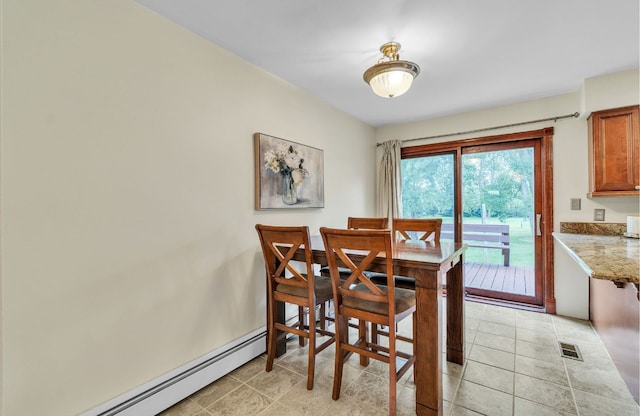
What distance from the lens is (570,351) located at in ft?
7.32

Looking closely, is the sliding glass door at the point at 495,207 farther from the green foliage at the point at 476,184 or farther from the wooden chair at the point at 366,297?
the wooden chair at the point at 366,297

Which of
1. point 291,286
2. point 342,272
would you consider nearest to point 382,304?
point 291,286

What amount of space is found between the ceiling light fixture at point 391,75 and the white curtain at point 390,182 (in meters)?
2.06

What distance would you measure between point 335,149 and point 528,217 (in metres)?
2.42

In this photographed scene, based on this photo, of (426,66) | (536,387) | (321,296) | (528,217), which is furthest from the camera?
(528,217)

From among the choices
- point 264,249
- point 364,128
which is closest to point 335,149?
point 364,128

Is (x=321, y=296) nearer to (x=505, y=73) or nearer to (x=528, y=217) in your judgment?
(x=505, y=73)

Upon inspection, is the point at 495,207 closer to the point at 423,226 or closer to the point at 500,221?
the point at 500,221

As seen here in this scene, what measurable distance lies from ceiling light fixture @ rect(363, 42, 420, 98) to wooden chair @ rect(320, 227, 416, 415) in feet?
3.52

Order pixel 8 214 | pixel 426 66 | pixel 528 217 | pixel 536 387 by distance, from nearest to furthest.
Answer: pixel 8 214 → pixel 536 387 → pixel 426 66 → pixel 528 217

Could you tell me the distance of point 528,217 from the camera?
326cm

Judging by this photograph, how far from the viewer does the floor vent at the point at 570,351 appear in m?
2.15

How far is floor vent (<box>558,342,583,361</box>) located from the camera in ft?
7.06

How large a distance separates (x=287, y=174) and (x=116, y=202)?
1380mm
